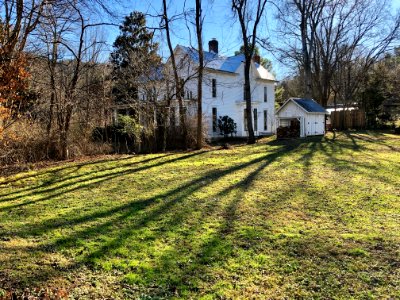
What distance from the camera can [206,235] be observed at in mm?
4875

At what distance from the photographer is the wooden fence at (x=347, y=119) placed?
1153 inches

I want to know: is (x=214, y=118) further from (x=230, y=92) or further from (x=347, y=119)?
(x=347, y=119)

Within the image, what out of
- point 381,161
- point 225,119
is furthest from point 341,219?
point 225,119

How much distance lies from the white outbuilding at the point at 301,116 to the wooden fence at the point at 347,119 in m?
7.38

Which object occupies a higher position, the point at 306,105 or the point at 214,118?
the point at 306,105

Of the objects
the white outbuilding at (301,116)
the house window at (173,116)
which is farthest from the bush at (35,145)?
the white outbuilding at (301,116)

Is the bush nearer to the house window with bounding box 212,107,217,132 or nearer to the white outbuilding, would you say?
the house window with bounding box 212,107,217,132

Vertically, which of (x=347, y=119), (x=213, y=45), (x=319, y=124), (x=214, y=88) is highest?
(x=213, y=45)

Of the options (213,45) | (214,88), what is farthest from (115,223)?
(213,45)

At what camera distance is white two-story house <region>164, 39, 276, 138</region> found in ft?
76.4

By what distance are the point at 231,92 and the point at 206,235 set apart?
2174cm

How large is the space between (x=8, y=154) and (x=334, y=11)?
2988cm

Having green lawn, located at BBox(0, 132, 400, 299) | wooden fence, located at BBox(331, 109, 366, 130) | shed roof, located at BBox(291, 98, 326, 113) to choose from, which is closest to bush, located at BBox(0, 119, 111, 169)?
green lawn, located at BBox(0, 132, 400, 299)

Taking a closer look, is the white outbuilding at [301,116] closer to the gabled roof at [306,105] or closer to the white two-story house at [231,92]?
the gabled roof at [306,105]
